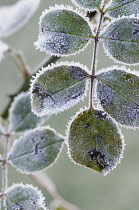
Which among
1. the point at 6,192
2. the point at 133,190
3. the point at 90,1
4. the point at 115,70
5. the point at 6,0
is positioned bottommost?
the point at 6,192

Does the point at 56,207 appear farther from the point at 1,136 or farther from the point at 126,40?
the point at 126,40

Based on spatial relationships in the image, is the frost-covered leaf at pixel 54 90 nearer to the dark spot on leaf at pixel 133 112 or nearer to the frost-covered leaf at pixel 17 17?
the dark spot on leaf at pixel 133 112

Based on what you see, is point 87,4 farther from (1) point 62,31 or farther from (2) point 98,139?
(2) point 98,139

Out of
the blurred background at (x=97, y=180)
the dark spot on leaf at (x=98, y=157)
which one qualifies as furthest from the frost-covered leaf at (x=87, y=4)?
the blurred background at (x=97, y=180)

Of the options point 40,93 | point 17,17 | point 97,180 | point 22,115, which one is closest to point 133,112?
point 40,93

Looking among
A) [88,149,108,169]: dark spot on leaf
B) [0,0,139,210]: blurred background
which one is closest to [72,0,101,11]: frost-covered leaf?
[88,149,108,169]: dark spot on leaf

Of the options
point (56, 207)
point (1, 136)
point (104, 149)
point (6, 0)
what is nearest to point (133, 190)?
point (6, 0)
